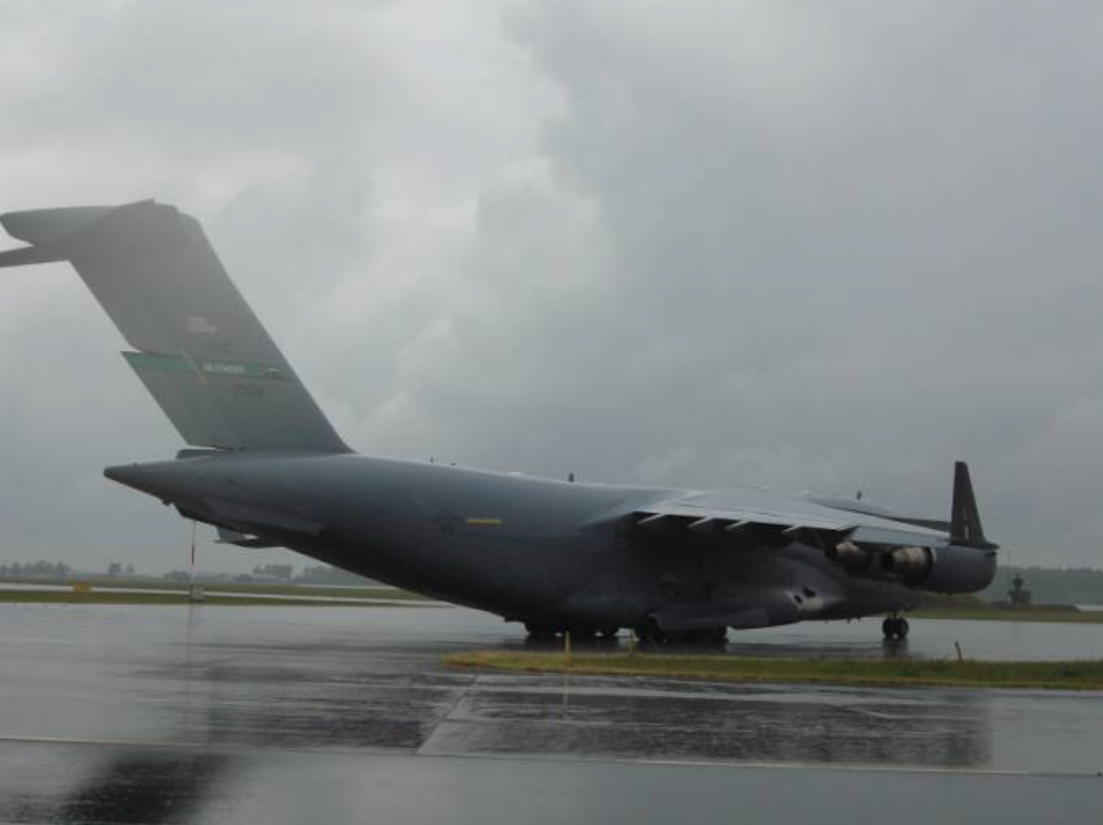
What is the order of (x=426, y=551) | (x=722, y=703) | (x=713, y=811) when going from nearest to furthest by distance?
(x=713, y=811), (x=722, y=703), (x=426, y=551)

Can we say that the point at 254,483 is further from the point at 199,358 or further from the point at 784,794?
the point at 784,794

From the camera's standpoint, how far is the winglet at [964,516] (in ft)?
93.4

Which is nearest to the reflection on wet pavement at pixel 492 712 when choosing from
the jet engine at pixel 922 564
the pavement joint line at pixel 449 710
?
the pavement joint line at pixel 449 710

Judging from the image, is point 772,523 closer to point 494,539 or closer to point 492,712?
point 494,539

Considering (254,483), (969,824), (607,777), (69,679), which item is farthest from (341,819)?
(254,483)

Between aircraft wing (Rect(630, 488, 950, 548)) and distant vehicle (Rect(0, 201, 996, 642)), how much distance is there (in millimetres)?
62

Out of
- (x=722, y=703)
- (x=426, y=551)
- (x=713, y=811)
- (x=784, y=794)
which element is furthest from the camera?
(x=426, y=551)

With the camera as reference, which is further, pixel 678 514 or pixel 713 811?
pixel 678 514

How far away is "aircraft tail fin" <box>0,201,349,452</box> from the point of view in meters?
24.5

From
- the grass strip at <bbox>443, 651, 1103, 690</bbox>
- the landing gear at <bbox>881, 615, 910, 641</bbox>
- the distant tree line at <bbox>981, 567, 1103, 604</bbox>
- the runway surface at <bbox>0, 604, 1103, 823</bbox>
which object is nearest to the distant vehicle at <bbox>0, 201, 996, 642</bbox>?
the landing gear at <bbox>881, 615, 910, 641</bbox>

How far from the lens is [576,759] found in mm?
10328

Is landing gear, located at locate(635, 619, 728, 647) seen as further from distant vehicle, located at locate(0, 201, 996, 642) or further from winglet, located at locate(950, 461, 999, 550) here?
winglet, located at locate(950, 461, 999, 550)

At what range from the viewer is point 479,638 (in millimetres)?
30750

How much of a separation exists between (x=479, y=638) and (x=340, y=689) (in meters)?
15.3
